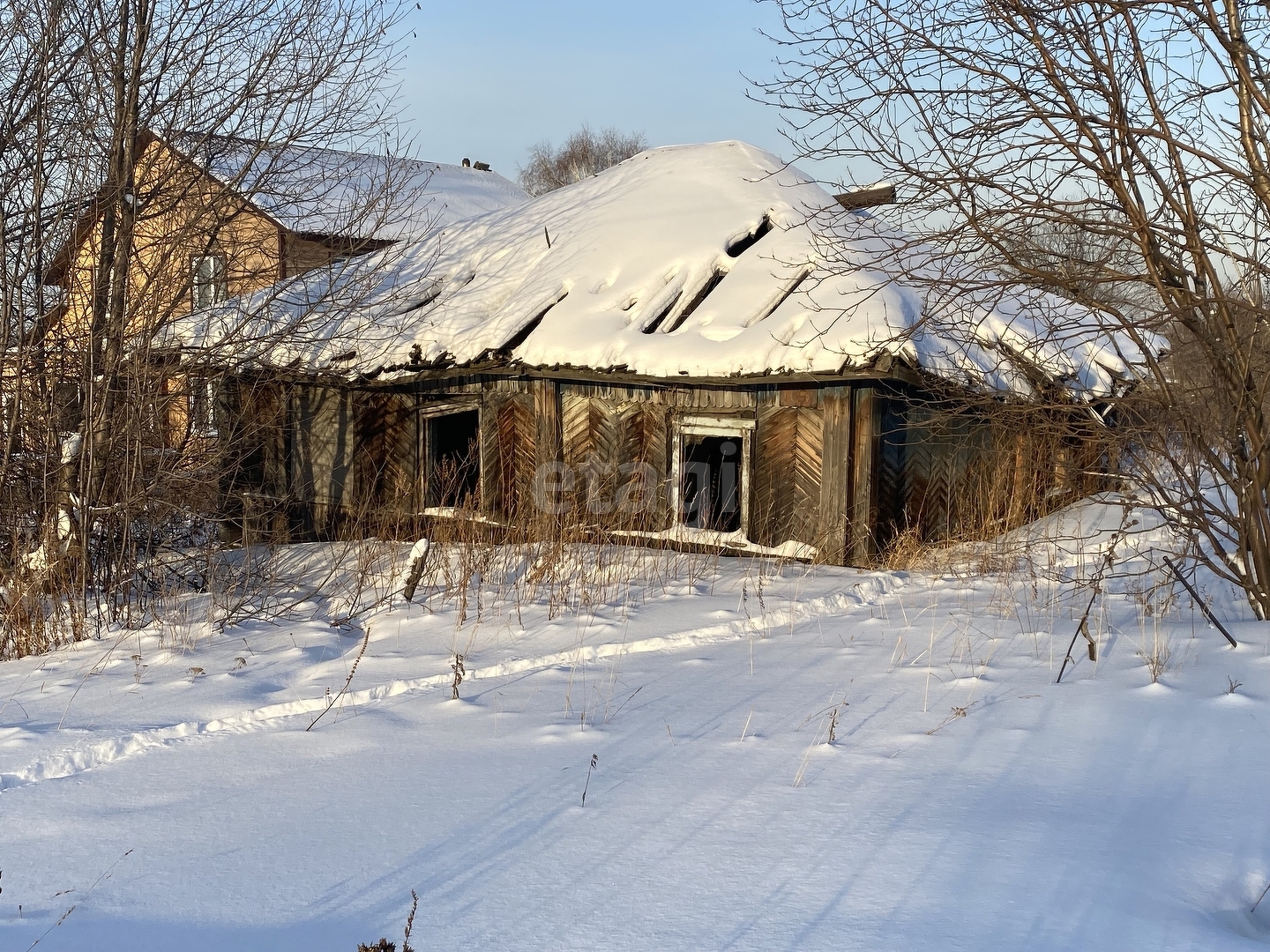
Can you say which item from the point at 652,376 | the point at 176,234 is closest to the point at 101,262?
the point at 176,234

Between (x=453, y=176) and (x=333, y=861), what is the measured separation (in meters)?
24.8

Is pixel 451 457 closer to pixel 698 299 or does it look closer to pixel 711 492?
pixel 711 492

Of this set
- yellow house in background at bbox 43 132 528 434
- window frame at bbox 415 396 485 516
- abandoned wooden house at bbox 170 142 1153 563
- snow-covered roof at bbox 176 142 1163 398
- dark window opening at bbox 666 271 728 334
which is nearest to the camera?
yellow house in background at bbox 43 132 528 434

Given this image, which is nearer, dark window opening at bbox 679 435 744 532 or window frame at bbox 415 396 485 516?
dark window opening at bbox 679 435 744 532

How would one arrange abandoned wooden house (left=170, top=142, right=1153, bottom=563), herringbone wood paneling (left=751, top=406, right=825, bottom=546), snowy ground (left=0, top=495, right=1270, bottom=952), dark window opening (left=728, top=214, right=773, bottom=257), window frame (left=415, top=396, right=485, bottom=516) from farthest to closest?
window frame (left=415, top=396, right=485, bottom=516)
dark window opening (left=728, top=214, right=773, bottom=257)
herringbone wood paneling (left=751, top=406, right=825, bottom=546)
abandoned wooden house (left=170, top=142, right=1153, bottom=563)
snowy ground (left=0, top=495, right=1270, bottom=952)

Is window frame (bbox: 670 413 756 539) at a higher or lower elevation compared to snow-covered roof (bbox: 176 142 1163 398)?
lower

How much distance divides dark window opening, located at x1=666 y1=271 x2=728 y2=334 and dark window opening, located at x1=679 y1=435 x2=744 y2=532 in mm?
1237

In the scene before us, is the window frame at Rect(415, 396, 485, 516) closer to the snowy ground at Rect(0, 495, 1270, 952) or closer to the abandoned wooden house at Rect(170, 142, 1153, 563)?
the abandoned wooden house at Rect(170, 142, 1153, 563)

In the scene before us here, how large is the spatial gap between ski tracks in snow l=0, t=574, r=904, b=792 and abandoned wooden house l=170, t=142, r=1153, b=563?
6.87 feet

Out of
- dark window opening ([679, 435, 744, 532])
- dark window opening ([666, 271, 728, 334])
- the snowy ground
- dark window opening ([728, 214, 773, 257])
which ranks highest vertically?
dark window opening ([728, 214, 773, 257])

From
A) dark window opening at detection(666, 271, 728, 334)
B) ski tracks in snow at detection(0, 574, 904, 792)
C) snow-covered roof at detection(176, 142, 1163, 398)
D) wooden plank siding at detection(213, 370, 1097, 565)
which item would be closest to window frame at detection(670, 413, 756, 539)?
wooden plank siding at detection(213, 370, 1097, 565)

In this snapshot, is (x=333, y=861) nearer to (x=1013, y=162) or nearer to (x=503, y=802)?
(x=503, y=802)

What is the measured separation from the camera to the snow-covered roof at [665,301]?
945 centimetres

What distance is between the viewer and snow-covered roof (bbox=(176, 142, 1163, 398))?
372 inches
